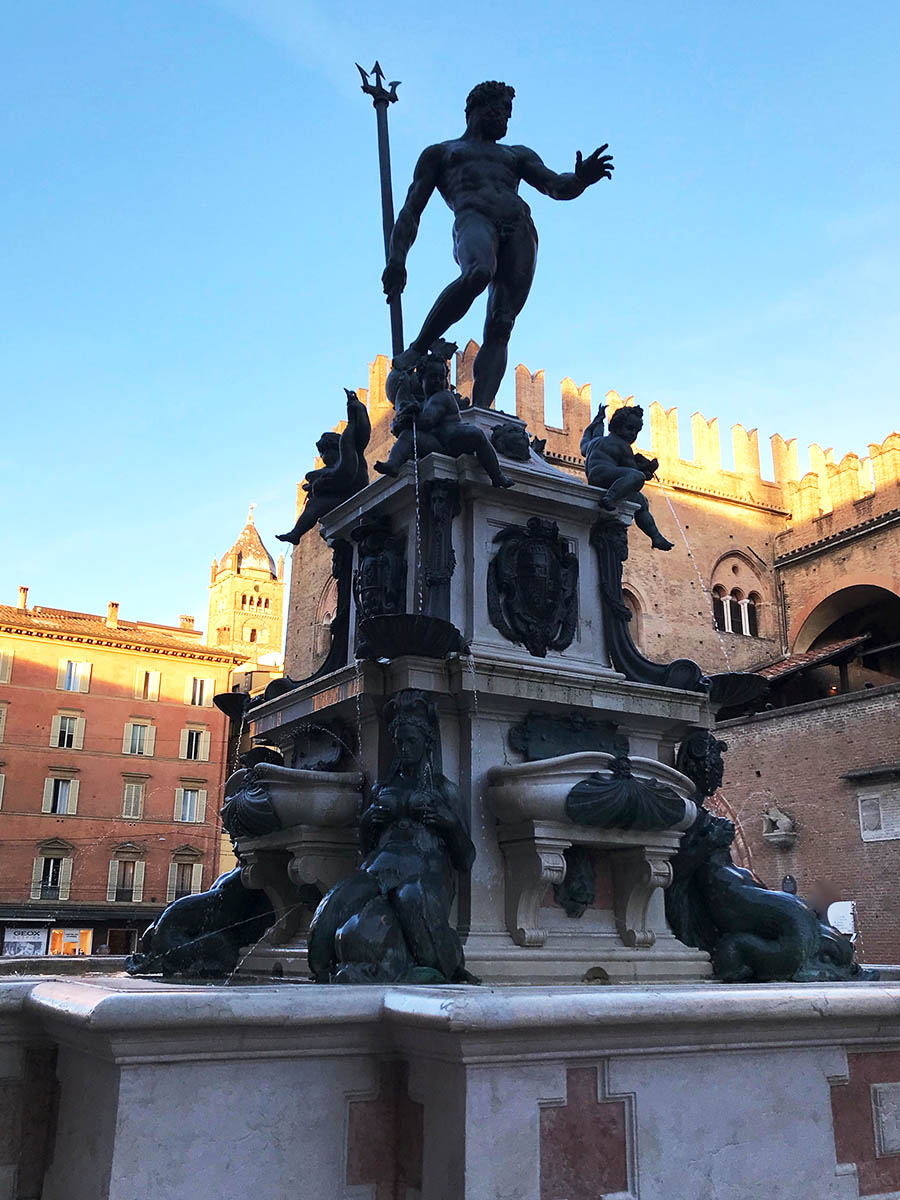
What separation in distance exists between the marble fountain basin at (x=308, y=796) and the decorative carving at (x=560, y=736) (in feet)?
2.56

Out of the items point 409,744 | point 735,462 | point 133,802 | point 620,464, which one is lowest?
point 409,744

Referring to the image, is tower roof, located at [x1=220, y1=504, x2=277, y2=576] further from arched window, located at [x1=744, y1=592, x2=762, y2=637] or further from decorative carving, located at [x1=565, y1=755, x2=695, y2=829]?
decorative carving, located at [x1=565, y1=755, x2=695, y2=829]

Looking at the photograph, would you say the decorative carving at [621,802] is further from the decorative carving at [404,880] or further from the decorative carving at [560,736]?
the decorative carving at [404,880]

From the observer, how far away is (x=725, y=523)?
3591 centimetres

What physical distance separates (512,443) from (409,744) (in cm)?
204

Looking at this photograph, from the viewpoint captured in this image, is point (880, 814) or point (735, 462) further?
point (735, 462)

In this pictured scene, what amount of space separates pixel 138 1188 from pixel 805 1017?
199cm

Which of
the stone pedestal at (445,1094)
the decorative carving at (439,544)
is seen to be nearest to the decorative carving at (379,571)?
the decorative carving at (439,544)

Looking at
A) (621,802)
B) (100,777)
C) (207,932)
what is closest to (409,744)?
(621,802)

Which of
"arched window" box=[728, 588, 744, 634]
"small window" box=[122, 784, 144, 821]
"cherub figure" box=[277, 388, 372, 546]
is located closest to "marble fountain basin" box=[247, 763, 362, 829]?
"cherub figure" box=[277, 388, 372, 546]

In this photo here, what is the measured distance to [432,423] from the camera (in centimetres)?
583

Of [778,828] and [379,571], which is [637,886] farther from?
[778,828]

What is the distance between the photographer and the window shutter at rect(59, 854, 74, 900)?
3588cm

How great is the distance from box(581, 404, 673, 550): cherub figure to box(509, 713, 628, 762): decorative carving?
1237 mm
